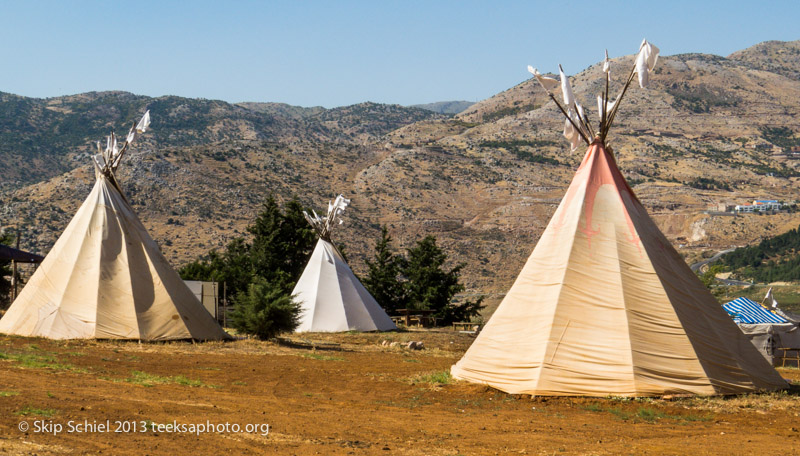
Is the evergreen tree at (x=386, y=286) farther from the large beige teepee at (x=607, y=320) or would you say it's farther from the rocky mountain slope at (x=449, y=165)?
the large beige teepee at (x=607, y=320)

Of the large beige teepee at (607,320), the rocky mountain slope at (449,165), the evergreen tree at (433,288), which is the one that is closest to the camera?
the large beige teepee at (607,320)

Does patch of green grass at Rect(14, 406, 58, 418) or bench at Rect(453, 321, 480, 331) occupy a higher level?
patch of green grass at Rect(14, 406, 58, 418)

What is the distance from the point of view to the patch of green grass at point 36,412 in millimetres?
8422

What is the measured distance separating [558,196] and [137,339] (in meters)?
72.4

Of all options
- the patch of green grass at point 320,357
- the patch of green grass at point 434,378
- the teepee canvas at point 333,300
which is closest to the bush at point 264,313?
the patch of green grass at point 320,357

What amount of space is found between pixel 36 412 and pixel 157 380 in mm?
4370

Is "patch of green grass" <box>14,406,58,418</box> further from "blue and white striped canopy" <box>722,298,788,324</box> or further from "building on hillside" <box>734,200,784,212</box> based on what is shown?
"building on hillside" <box>734,200,784,212</box>

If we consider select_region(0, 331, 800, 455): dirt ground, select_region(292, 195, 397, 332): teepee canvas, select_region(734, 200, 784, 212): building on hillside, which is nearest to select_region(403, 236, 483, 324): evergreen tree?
select_region(292, 195, 397, 332): teepee canvas

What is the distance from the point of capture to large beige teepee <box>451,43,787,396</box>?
11766mm

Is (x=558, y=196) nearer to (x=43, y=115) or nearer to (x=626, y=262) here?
(x=626, y=262)

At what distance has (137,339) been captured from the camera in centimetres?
1859

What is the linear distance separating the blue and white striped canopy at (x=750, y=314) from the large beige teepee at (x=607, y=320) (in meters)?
12.0

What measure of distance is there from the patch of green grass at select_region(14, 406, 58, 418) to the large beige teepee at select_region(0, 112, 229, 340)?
10.2 meters

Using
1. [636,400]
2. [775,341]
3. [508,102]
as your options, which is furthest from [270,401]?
[508,102]
